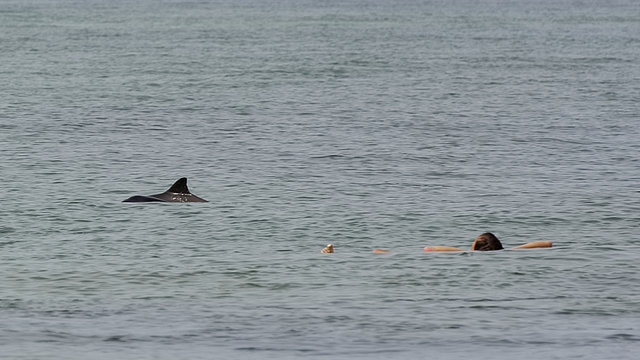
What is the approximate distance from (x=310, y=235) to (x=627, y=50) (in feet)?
223

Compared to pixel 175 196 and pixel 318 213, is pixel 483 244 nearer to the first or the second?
pixel 318 213

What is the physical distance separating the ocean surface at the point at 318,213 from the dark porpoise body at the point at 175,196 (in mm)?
427

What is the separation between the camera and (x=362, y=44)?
10462 centimetres

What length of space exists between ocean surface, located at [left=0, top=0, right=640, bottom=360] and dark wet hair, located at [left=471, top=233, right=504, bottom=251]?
0.34 m

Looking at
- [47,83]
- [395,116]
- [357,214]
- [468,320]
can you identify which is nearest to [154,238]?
[357,214]

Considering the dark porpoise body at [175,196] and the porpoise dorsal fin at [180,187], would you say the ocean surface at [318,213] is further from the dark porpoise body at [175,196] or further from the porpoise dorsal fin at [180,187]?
the porpoise dorsal fin at [180,187]

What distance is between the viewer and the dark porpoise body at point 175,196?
1374 inches

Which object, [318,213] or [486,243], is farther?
[318,213]

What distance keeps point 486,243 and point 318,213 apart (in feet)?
18.2

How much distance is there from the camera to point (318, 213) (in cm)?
3372

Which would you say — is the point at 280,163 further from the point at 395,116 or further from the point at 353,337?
the point at 353,337

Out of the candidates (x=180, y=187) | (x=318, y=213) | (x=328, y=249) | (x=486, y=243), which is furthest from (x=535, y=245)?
(x=180, y=187)

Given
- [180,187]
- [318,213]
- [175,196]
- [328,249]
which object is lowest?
[328,249]

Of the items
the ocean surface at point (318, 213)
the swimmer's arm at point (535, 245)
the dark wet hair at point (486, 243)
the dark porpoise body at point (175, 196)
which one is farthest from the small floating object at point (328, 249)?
the dark porpoise body at point (175, 196)
